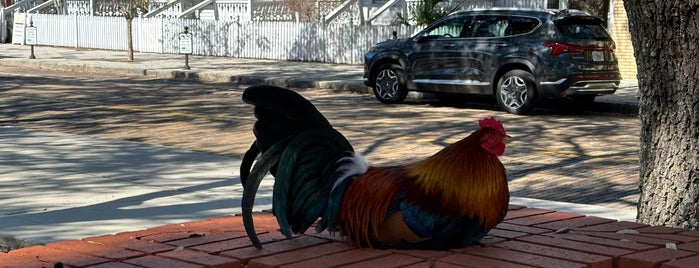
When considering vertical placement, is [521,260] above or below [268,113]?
below

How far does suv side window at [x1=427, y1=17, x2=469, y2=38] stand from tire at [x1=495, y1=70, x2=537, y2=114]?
157cm

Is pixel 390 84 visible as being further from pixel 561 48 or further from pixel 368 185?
pixel 368 185

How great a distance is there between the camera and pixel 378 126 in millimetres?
15734

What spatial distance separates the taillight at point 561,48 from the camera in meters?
17.9

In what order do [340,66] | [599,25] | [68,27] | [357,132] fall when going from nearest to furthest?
[357,132], [599,25], [340,66], [68,27]

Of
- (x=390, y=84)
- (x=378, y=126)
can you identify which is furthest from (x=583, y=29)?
(x=378, y=126)

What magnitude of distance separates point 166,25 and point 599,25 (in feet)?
61.1

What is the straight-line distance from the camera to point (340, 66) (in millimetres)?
28641

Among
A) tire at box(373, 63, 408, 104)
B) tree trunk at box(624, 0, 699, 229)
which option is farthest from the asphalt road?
tree trunk at box(624, 0, 699, 229)

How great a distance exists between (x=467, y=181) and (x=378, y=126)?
1111 centimetres

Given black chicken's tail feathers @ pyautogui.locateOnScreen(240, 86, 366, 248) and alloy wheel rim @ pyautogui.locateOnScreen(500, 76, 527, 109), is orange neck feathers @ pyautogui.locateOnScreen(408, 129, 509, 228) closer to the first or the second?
black chicken's tail feathers @ pyautogui.locateOnScreen(240, 86, 366, 248)

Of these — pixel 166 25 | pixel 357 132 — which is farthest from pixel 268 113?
pixel 166 25

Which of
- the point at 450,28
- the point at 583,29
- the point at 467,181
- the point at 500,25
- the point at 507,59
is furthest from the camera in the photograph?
the point at 450,28

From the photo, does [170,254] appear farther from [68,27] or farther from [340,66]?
[68,27]
